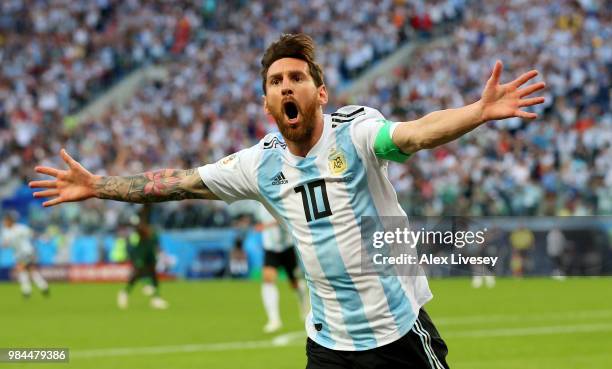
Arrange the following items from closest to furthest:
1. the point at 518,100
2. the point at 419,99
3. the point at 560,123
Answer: the point at 518,100 → the point at 560,123 → the point at 419,99

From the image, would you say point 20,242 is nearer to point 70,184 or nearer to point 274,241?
point 274,241

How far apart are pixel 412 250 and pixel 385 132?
82cm

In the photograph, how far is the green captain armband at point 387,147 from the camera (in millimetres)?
5656

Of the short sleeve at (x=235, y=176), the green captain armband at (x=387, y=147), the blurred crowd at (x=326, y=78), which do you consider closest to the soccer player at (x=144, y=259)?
the blurred crowd at (x=326, y=78)

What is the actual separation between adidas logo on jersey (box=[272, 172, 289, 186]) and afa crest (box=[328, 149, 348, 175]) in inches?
12.3

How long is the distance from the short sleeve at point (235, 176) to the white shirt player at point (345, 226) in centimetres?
31

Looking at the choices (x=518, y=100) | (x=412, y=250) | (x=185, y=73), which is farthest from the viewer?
(x=185, y=73)

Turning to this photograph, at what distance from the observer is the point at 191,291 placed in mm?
26844

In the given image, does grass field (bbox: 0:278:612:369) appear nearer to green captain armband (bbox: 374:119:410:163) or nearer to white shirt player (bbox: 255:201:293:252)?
white shirt player (bbox: 255:201:293:252)

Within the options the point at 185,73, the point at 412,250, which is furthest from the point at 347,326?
the point at 185,73

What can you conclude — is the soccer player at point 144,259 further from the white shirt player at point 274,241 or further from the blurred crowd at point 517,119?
the blurred crowd at point 517,119

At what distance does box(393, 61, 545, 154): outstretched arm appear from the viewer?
17.4 feet

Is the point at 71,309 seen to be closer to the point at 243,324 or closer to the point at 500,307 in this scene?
the point at 243,324

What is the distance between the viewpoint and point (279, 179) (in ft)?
20.1
